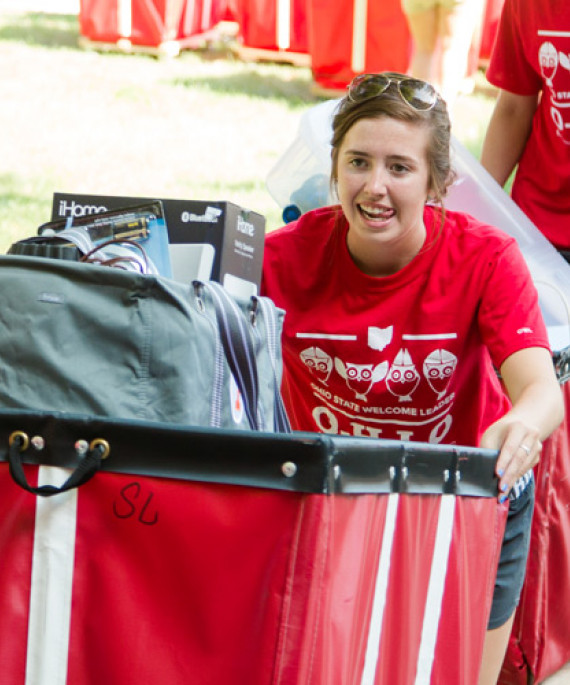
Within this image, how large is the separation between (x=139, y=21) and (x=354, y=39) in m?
1.93

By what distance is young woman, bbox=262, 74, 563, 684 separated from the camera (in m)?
2.14

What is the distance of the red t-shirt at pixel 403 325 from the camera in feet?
7.08

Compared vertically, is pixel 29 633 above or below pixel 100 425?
below

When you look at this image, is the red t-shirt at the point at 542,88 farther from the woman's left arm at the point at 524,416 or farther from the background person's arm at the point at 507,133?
the woman's left arm at the point at 524,416

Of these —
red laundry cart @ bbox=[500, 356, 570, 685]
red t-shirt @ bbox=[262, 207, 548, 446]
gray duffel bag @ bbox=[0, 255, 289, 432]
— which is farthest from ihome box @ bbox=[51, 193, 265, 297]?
red laundry cart @ bbox=[500, 356, 570, 685]

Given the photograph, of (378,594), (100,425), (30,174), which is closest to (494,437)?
(378,594)

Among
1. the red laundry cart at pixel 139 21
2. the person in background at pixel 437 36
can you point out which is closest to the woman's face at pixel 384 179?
the person in background at pixel 437 36

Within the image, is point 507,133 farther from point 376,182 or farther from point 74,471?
point 74,471

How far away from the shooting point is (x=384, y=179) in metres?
2.12

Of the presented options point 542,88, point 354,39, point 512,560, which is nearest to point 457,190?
point 542,88

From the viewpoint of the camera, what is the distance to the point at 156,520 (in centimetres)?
145

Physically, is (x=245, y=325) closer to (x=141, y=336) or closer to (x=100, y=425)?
(x=141, y=336)

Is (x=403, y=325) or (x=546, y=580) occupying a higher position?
(x=403, y=325)

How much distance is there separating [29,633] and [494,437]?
71 centimetres
